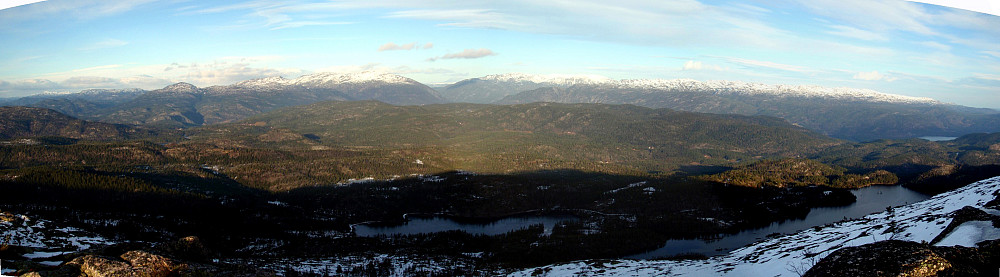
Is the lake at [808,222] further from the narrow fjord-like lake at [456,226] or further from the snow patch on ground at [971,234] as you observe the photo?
the snow patch on ground at [971,234]

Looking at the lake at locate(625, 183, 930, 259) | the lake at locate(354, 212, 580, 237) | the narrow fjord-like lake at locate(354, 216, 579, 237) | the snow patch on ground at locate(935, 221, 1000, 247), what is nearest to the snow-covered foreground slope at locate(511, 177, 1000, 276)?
the snow patch on ground at locate(935, 221, 1000, 247)

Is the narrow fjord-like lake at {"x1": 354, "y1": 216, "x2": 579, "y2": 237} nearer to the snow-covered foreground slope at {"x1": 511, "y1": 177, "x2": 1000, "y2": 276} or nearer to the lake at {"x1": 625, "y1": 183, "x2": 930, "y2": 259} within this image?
the lake at {"x1": 625, "y1": 183, "x2": 930, "y2": 259}

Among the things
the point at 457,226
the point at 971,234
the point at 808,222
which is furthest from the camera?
the point at 457,226

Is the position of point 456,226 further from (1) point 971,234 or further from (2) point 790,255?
(1) point 971,234

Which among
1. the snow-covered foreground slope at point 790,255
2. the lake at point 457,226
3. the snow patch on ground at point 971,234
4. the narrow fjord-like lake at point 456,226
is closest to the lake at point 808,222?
the snow-covered foreground slope at point 790,255

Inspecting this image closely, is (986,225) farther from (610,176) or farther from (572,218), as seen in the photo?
(610,176)

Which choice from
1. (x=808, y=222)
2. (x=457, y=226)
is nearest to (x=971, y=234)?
(x=808, y=222)
